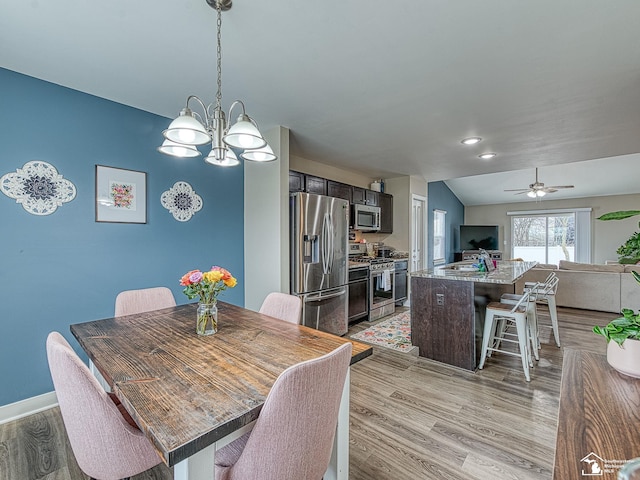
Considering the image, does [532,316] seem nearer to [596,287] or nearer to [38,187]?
[596,287]

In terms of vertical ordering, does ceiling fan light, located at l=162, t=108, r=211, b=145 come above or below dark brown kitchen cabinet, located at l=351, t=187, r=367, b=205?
below

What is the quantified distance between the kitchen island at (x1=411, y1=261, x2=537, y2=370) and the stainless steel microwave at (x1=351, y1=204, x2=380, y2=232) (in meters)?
1.90

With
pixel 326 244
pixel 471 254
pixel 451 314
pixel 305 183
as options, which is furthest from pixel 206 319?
pixel 471 254

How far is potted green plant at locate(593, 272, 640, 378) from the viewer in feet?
3.23

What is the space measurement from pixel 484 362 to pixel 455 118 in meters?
2.42

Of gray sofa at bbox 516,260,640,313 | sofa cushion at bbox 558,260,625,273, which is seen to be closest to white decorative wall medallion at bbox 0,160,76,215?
gray sofa at bbox 516,260,640,313

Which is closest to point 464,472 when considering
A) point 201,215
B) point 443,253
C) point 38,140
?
point 201,215

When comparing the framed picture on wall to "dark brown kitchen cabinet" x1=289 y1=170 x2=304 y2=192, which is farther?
"dark brown kitchen cabinet" x1=289 y1=170 x2=304 y2=192

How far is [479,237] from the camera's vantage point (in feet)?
28.8

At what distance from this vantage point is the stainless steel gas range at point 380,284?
4.52m

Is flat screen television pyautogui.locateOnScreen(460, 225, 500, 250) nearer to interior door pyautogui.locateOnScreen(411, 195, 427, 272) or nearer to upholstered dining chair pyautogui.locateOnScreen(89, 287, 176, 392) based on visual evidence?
interior door pyautogui.locateOnScreen(411, 195, 427, 272)

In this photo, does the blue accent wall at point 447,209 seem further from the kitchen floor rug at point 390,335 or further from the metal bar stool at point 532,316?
the metal bar stool at point 532,316

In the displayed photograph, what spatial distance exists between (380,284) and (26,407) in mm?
4040

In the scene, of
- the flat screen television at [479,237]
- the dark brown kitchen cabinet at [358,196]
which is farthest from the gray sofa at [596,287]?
the flat screen television at [479,237]
